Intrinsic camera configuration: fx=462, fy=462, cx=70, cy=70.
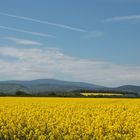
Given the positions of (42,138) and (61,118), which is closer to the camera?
(42,138)

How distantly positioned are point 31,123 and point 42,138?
10.9 feet

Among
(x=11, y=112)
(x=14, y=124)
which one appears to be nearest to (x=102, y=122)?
(x=14, y=124)

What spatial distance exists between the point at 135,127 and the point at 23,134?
418cm

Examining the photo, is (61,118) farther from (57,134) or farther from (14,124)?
(57,134)

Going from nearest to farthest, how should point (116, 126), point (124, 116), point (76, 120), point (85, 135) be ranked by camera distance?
1. point (85, 135)
2. point (116, 126)
3. point (76, 120)
4. point (124, 116)

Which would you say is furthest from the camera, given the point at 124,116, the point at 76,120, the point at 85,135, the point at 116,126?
the point at 124,116

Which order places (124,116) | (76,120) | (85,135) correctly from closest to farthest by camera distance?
1. (85,135)
2. (76,120)
3. (124,116)

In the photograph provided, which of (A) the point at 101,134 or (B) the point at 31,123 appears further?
(B) the point at 31,123

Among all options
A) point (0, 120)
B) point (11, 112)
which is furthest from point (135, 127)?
point (11, 112)

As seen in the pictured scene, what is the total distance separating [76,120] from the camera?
18828 millimetres

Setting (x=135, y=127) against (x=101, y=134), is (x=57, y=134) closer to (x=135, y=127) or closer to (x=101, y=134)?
(x=101, y=134)

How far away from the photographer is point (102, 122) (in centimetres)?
1803

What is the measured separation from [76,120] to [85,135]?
312cm

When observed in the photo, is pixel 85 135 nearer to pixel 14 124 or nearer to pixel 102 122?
pixel 102 122
